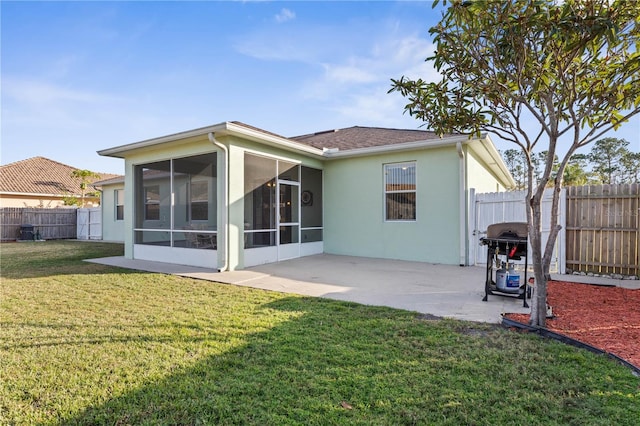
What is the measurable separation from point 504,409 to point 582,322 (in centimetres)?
259

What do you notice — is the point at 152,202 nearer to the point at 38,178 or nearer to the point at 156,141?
the point at 156,141

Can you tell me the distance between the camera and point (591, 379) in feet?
8.17

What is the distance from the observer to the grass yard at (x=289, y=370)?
2121 mm

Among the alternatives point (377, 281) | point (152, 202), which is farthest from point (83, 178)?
point (377, 281)

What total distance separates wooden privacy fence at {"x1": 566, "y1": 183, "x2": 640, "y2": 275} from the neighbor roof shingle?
3688 mm

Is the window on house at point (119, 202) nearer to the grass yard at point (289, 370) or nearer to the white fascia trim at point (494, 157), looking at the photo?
the grass yard at point (289, 370)

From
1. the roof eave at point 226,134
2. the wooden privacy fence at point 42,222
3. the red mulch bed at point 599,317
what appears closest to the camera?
the red mulch bed at point 599,317

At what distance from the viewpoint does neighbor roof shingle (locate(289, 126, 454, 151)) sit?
9.70m

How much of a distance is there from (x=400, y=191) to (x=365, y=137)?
3.02m

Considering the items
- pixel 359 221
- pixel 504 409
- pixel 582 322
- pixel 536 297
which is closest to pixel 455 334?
pixel 536 297

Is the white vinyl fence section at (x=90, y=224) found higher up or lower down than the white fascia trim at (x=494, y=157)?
lower down

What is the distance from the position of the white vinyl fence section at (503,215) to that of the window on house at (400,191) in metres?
1.60

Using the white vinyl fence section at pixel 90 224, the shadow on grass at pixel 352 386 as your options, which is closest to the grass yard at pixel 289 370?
the shadow on grass at pixel 352 386

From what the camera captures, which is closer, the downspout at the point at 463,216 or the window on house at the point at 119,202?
the downspout at the point at 463,216
